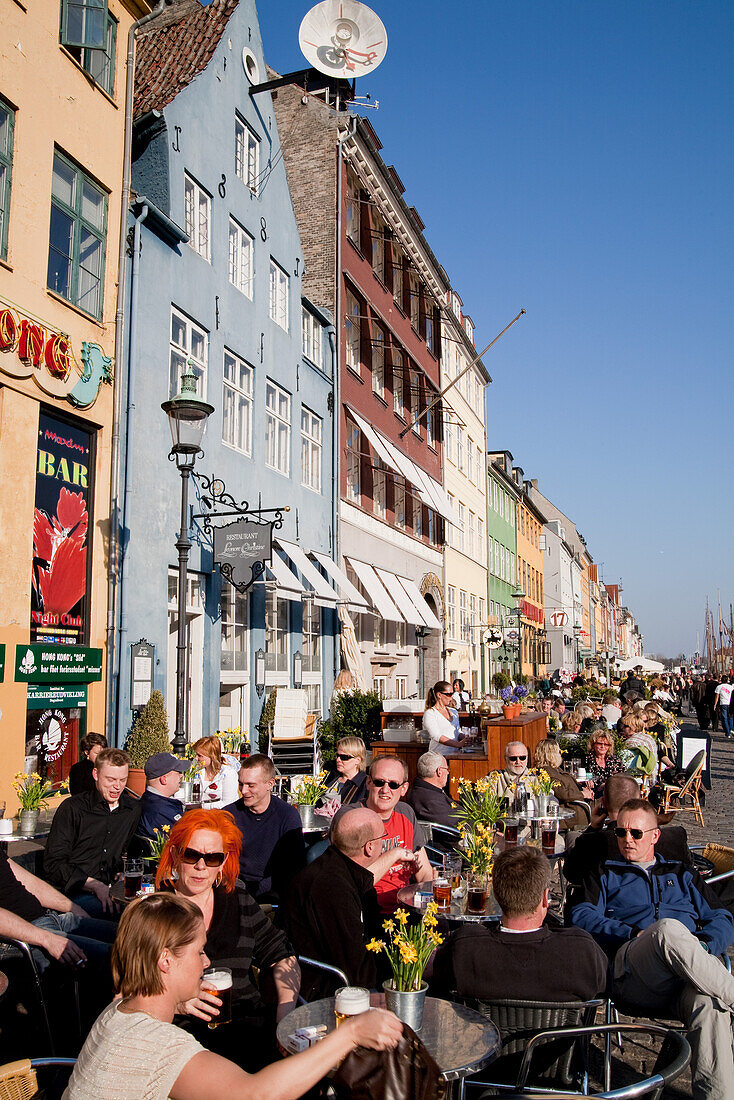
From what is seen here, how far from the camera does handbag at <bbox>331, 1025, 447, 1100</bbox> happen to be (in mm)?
2404

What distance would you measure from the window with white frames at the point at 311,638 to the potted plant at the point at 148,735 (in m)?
6.96

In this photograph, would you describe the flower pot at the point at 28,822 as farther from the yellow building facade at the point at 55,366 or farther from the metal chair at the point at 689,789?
the metal chair at the point at 689,789

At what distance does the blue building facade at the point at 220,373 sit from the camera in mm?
12148

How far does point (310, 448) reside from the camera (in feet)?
63.6

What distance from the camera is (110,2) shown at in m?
11.9

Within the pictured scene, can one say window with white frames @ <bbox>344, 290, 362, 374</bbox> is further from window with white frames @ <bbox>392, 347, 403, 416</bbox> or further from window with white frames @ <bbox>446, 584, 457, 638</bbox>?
window with white frames @ <bbox>446, 584, 457, 638</bbox>

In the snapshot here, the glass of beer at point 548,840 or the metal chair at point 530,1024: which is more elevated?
the glass of beer at point 548,840

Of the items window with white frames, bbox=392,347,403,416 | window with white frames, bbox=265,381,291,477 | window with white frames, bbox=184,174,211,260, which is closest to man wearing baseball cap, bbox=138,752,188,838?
window with white frames, bbox=184,174,211,260

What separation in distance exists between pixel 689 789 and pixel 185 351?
9.73m

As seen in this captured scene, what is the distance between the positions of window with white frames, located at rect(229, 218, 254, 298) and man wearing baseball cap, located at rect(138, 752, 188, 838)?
10863mm

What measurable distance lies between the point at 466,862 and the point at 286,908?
1621 mm

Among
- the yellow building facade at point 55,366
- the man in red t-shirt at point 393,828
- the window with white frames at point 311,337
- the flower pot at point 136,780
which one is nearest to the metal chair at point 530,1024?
the man in red t-shirt at point 393,828

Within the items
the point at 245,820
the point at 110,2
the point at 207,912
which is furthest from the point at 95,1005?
the point at 110,2

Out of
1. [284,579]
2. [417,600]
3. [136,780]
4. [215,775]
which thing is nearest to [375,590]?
[417,600]
